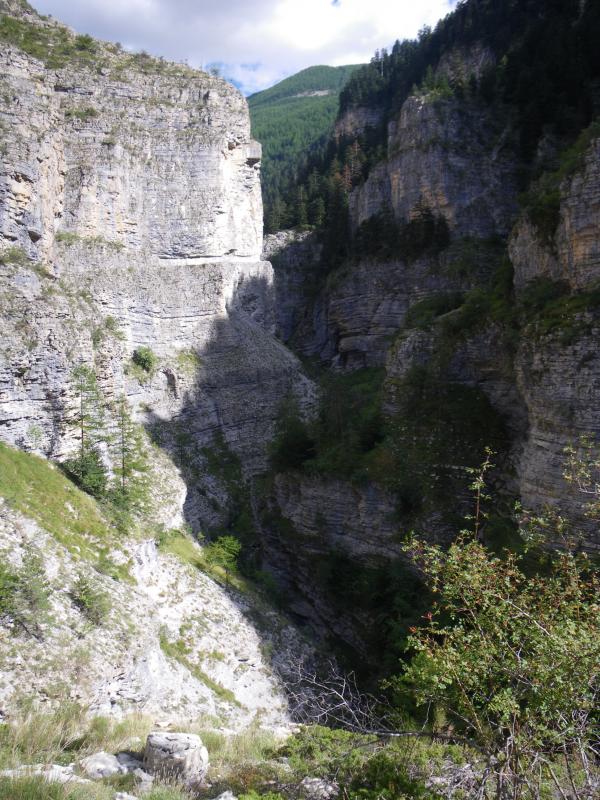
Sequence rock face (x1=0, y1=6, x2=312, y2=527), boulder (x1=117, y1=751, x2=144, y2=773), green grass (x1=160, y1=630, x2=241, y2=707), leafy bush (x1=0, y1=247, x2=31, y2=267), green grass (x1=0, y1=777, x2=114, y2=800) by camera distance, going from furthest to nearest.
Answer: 1. rock face (x1=0, y1=6, x2=312, y2=527)
2. leafy bush (x1=0, y1=247, x2=31, y2=267)
3. green grass (x1=160, y1=630, x2=241, y2=707)
4. boulder (x1=117, y1=751, x2=144, y2=773)
5. green grass (x1=0, y1=777, x2=114, y2=800)

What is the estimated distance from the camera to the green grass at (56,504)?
1650 cm

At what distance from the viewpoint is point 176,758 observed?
8594 millimetres

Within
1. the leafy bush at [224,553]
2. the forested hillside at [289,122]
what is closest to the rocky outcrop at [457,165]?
the forested hillside at [289,122]

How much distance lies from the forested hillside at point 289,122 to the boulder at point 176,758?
48058mm

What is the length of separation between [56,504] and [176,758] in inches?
431

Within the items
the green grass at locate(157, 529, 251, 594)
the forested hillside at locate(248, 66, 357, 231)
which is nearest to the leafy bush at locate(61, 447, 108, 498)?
the green grass at locate(157, 529, 251, 594)

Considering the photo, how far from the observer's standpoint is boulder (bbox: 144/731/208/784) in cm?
848

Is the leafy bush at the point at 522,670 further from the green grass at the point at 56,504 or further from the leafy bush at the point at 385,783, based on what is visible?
the green grass at the point at 56,504

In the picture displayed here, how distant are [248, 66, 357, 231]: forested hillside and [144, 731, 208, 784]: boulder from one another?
48058 millimetres

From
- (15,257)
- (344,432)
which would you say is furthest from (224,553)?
(15,257)

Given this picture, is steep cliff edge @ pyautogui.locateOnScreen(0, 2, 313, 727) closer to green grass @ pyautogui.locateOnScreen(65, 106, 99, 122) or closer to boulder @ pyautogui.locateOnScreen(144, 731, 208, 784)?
green grass @ pyautogui.locateOnScreen(65, 106, 99, 122)

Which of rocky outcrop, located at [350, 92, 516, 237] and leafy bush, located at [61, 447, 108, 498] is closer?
leafy bush, located at [61, 447, 108, 498]

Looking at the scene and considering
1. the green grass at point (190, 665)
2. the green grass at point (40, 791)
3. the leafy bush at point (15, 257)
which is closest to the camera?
the green grass at point (40, 791)

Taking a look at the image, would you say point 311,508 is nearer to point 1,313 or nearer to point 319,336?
point 1,313
